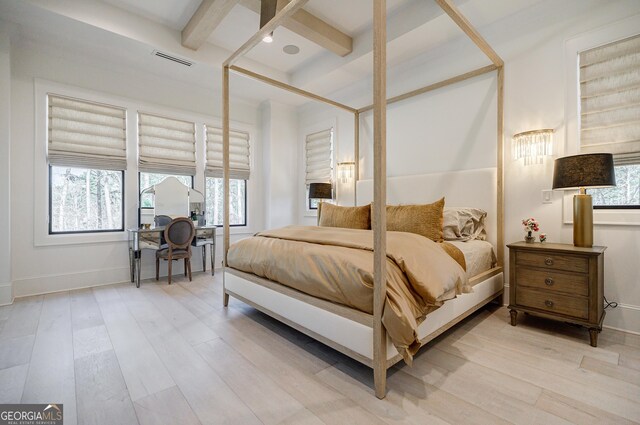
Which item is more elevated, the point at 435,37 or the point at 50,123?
the point at 435,37

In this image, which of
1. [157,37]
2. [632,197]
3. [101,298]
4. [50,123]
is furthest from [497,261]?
[50,123]

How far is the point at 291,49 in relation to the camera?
383 centimetres

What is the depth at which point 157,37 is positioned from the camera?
3.35 m

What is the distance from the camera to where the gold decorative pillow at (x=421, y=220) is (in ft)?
8.67

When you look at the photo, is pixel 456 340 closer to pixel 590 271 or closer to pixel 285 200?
pixel 590 271

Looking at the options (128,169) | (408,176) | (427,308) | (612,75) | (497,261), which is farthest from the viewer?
(128,169)

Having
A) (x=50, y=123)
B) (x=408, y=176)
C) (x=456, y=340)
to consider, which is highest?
(x=50, y=123)

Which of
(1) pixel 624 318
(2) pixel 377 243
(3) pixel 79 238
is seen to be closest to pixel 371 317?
(2) pixel 377 243

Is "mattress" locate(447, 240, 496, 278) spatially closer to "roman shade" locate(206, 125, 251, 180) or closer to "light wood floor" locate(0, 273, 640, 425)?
"light wood floor" locate(0, 273, 640, 425)

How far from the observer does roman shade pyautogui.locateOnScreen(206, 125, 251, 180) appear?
471cm

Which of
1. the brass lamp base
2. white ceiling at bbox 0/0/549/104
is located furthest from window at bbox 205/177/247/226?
the brass lamp base

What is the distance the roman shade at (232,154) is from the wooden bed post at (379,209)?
11.7ft

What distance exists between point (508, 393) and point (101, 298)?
3856 millimetres

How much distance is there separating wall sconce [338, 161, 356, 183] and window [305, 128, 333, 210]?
351 millimetres
